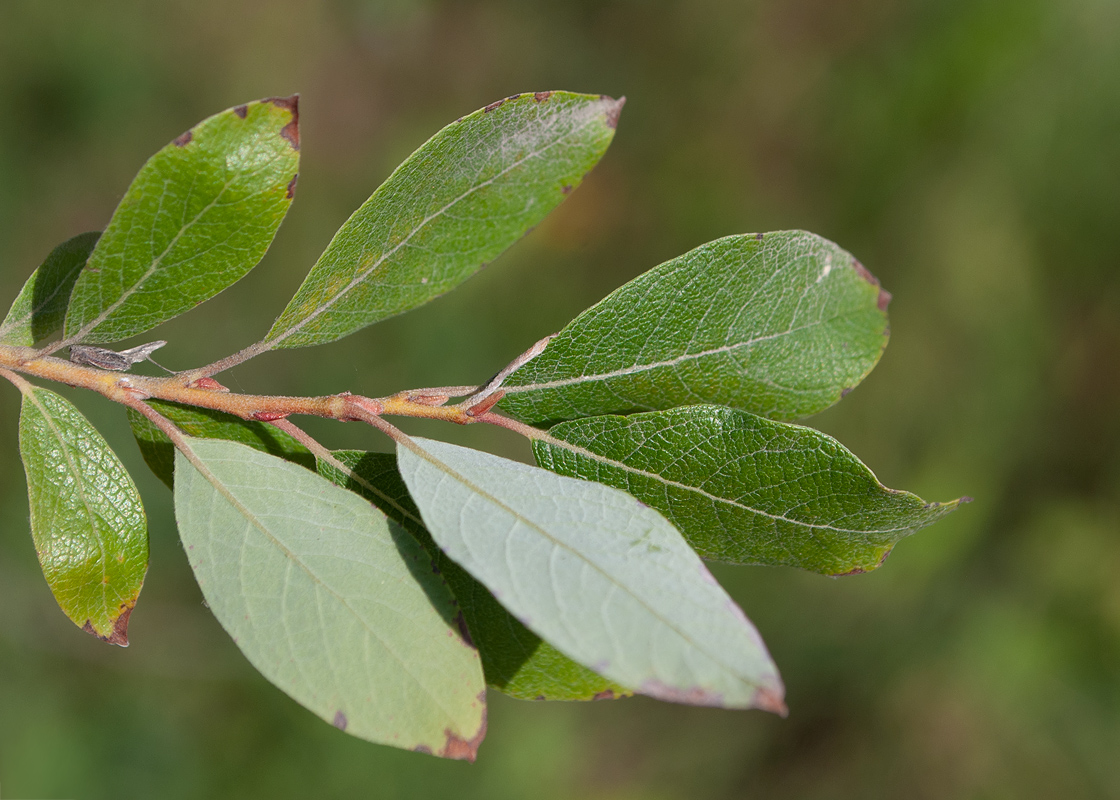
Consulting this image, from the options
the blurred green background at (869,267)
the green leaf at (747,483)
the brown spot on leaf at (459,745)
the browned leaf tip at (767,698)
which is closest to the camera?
the browned leaf tip at (767,698)

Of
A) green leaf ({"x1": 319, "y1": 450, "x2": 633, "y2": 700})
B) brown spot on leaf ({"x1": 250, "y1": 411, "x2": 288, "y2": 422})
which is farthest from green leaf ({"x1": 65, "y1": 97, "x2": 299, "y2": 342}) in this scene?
green leaf ({"x1": 319, "y1": 450, "x2": 633, "y2": 700})

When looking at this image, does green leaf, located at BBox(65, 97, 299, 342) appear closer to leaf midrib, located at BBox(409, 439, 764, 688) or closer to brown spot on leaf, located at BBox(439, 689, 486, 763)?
leaf midrib, located at BBox(409, 439, 764, 688)

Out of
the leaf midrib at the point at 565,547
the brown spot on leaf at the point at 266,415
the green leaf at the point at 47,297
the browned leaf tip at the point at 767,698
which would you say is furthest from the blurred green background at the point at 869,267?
the browned leaf tip at the point at 767,698

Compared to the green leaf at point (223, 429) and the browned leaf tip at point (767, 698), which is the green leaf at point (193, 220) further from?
the browned leaf tip at point (767, 698)

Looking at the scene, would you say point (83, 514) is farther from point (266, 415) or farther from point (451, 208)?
point (451, 208)

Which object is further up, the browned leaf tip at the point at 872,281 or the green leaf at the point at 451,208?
the green leaf at the point at 451,208

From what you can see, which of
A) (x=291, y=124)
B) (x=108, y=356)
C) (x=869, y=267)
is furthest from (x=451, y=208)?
(x=869, y=267)

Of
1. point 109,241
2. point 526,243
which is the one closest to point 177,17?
point 526,243
